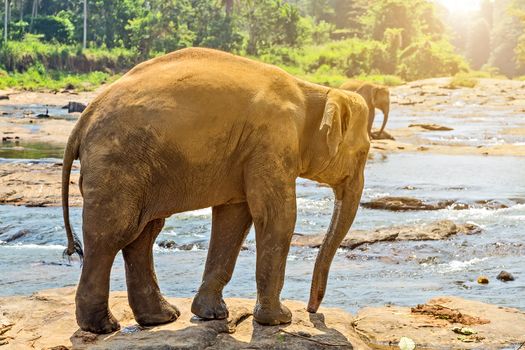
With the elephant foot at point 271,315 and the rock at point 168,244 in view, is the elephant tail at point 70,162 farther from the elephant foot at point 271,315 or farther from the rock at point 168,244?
the rock at point 168,244

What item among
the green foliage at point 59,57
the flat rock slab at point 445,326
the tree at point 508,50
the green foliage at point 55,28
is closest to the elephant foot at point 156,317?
the flat rock slab at point 445,326

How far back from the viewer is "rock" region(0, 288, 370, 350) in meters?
6.25

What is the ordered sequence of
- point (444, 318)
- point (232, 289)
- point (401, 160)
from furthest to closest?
point (401, 160) < point (232, 289) < point (444, 318)

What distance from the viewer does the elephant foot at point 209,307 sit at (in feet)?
22.6

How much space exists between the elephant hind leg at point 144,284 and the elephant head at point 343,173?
3.94ft

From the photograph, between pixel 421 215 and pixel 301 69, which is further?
pixel 301 69

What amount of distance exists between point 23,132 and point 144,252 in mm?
21692

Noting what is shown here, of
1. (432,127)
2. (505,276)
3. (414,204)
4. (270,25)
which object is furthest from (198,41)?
(505,276)

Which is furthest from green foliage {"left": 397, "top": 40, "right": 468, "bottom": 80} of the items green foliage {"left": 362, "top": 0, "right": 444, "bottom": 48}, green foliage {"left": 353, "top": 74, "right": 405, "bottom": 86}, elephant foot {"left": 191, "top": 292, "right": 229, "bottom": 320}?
elephant foot {"left": 191, "top": 292, "right": 229, "bottom": 320}

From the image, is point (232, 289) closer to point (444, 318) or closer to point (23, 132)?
point (444, 318)

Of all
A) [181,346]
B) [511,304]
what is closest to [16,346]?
[181,346]

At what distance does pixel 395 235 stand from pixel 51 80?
157 feet

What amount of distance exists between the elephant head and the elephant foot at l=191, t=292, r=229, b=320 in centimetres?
71

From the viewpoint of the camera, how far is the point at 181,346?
608 cm
